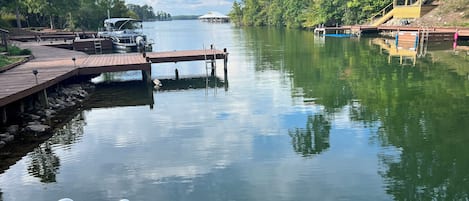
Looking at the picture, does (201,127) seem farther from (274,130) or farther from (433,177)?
(433,177)

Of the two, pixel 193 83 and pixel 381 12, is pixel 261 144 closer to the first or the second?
pixel 193 83

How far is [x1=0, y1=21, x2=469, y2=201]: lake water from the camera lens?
26.7 feet

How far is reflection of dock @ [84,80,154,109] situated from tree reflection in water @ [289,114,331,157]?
6790mm

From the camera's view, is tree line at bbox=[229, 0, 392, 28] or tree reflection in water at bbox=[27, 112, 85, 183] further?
tree line at bbox=[229, 0, 392, 28]

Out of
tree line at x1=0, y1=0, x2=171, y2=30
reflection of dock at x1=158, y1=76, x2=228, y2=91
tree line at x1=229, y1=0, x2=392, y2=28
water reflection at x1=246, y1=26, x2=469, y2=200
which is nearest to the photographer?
water reflection at x1=246, y1=26, x2=469, y2=200

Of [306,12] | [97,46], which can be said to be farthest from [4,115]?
[306,12]

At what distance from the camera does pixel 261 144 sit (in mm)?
10750

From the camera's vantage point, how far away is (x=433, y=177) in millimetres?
8508

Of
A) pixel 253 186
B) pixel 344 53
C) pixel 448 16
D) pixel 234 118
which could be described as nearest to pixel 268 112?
pixel 234 118

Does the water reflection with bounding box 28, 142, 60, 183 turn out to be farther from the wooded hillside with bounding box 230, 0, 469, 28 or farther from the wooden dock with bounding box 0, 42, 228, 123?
the wooded hillside with bounding box 230, 0, 469, 28

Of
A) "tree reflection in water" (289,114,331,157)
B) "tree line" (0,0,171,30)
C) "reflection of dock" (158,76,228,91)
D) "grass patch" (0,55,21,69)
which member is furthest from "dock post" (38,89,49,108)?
"tree line" (0,0,171,30)

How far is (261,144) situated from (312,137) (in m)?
1.63

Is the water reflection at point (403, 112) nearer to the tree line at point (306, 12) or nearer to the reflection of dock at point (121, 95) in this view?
the reflection of dock at point (121, 95)

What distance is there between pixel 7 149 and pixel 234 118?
7.00m
